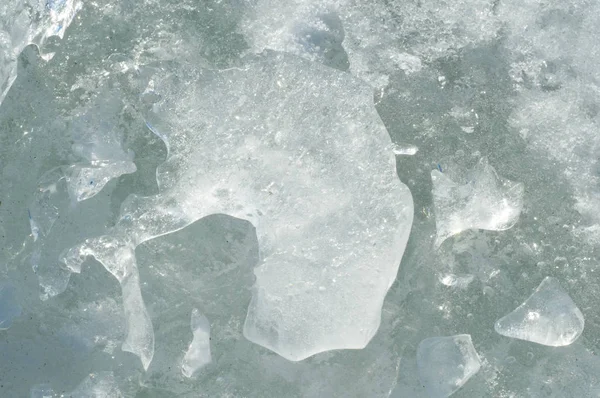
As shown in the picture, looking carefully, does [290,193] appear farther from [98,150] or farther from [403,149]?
[98,150]

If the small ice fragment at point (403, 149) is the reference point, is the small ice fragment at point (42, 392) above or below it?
below

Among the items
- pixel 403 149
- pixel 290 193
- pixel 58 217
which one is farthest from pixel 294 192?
pixel 58 217

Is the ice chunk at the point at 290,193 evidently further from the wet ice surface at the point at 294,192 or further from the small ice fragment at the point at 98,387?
the small ice fragment at the point at 98,387

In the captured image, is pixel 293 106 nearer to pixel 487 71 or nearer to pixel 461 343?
pixel 487 71

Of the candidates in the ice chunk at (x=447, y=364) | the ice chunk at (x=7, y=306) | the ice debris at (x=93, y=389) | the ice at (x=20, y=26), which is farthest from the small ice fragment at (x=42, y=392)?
the ice chunk at (x=447, y=364)

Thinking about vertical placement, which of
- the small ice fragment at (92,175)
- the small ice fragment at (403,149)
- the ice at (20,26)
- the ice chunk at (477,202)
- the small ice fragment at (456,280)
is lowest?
the small ice fragment at (456,280)

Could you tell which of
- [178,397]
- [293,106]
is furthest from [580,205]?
[178,397]
